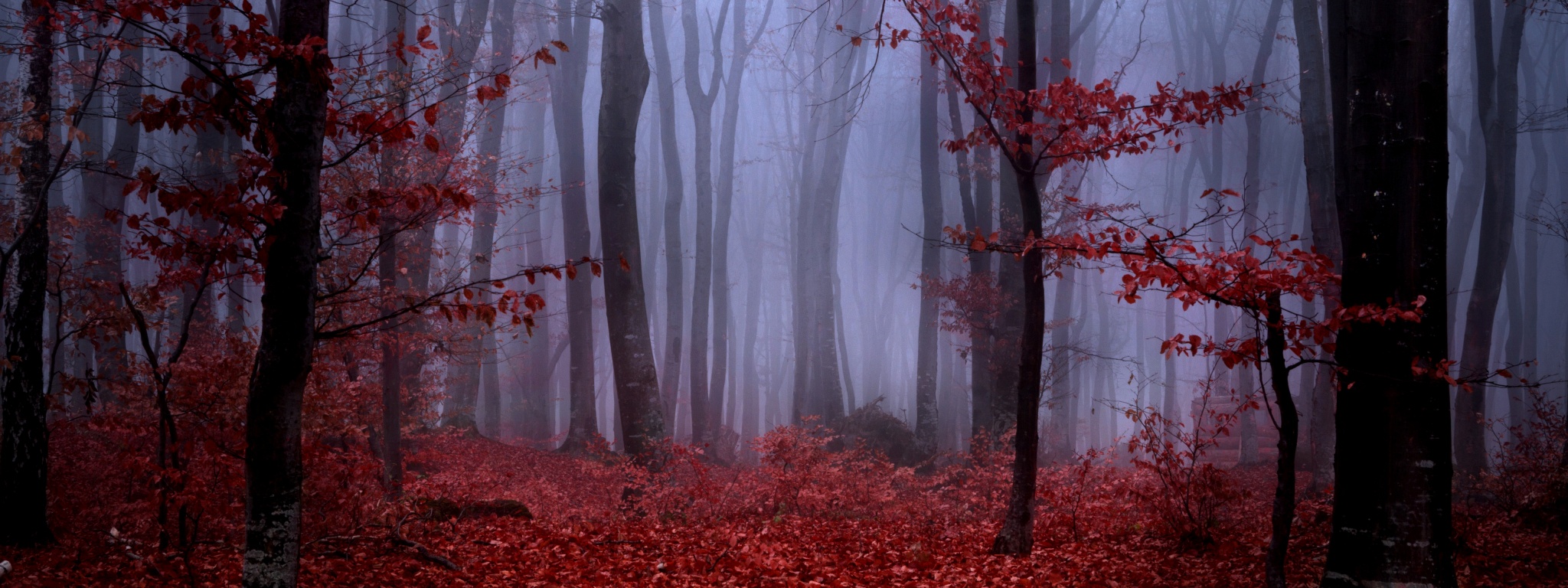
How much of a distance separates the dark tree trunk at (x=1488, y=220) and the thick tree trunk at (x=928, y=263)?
31.4 feet

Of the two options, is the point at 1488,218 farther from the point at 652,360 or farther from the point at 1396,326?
the point at 652,360

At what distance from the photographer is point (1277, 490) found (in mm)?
4742

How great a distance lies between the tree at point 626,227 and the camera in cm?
1100

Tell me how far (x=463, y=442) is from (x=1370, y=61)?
56.1ft

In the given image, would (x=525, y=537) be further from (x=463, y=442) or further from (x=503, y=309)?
(x=463, y=442)

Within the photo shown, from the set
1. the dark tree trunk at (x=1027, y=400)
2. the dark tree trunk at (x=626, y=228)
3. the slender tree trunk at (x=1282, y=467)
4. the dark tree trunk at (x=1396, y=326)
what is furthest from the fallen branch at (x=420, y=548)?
the dark tree trunk at (x=1396, y=326)

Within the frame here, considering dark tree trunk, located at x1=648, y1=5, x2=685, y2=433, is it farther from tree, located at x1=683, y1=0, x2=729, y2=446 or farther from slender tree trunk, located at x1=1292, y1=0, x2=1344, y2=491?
slender tree trunk, located at x1=1292, y1=0, x2=1344, y2=491

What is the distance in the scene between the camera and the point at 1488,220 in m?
14.3

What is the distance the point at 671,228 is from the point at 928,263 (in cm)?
797

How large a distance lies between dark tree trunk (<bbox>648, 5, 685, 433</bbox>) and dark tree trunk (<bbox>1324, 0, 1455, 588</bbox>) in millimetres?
18553

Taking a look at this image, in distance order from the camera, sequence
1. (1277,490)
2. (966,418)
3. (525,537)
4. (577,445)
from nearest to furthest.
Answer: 1. (1277,490)
2. (525,537)
3. (577,445)
4. (966,418)

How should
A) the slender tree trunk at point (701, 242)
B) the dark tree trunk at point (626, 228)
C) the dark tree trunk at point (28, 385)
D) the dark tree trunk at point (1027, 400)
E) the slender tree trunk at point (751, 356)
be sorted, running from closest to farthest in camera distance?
the dark tree trunk at point (28, 385) < the dark tree trunk at point (1027, 400) < the dark tree trunk at point (626, 228) < the slender tree trunk at point (701, 242) < the slender tree trunk at point (751, 356)

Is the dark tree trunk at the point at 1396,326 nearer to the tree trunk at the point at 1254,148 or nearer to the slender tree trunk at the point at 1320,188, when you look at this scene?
the slender tree trunk at the point at 1320,188

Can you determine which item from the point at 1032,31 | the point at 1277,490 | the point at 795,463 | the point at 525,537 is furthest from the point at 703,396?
the point at 1277,490
